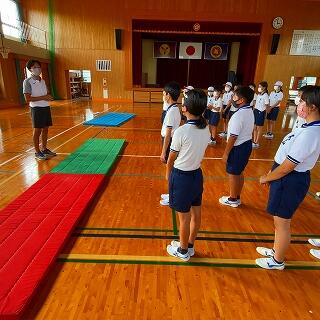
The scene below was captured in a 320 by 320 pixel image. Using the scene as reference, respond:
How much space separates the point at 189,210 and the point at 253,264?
829 millimetres

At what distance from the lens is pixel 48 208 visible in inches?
111

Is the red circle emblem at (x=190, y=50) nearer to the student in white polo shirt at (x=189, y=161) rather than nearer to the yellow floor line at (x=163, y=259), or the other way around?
the student in white polo shirt at (x=189, y=161)

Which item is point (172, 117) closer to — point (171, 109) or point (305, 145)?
point (171, 109)

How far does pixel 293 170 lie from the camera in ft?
5.93

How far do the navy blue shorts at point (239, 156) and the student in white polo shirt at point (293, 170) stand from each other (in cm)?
88

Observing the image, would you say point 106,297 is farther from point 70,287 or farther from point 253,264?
point 253,264

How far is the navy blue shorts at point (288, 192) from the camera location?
1811mm

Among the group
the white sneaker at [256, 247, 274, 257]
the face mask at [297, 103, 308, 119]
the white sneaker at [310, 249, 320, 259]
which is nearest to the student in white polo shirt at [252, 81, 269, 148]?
the white sneaker at [310, 249, 320, 259]

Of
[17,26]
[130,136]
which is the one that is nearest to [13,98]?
[17,26]

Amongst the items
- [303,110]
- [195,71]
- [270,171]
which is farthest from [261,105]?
[195,71]

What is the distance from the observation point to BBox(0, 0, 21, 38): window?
12154 mm

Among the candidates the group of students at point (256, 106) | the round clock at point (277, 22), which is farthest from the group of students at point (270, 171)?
the round clock at point (277, 22)

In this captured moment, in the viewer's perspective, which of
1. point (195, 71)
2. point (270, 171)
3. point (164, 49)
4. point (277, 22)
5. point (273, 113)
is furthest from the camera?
point (195, 71)

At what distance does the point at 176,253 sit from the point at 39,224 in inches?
55.1
